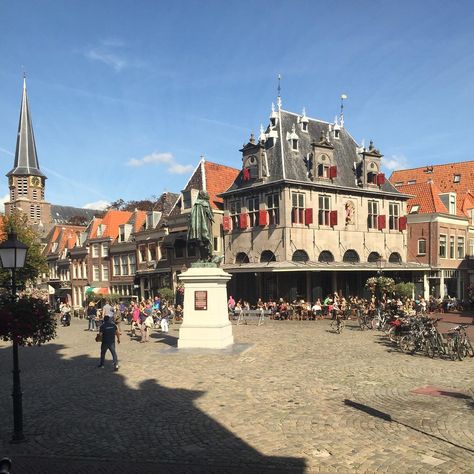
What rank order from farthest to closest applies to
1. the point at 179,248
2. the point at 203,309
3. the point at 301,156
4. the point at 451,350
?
the point at 179,248 → the point at 301,156 → the point at 203,309 → the point at 451,350

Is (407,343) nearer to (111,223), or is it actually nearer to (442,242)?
(442,242)

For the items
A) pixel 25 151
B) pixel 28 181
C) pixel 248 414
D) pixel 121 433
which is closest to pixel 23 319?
pixel 121 433

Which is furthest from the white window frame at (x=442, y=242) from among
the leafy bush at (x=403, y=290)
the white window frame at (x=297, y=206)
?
the white window frame at (x=297, y=206)

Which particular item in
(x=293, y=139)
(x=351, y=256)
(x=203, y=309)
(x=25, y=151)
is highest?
(x=25, y=151)

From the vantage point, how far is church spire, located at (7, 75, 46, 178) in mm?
76931

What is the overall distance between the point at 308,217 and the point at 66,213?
70.8m

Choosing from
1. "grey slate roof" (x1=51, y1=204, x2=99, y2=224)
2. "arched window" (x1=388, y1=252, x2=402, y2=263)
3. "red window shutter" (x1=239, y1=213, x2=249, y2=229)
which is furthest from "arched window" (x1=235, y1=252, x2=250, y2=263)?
"grey slate roof" (x1=51, y1=204, x2=99, y2=224)

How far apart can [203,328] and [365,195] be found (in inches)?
968

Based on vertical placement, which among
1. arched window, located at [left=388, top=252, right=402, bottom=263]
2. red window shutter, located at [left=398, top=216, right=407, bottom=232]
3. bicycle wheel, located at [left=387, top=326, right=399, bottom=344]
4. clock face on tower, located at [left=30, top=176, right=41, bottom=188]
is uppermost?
clock face on tower, located at [left=30, top=176, right=41, bottom=188]

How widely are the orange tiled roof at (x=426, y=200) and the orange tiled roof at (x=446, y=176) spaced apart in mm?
8161

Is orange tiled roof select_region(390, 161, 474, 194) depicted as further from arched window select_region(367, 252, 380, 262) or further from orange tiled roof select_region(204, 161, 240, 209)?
orange tiled roof select_region(204, 161, 240, 209)

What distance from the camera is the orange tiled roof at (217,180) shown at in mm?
39938

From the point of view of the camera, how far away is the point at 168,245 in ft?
133

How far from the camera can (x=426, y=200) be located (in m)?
41.8
